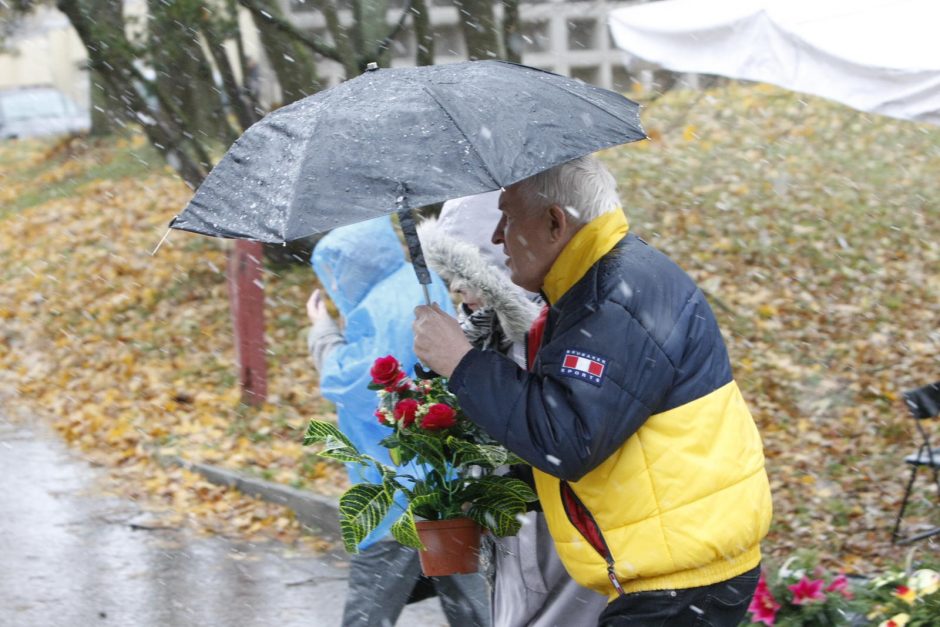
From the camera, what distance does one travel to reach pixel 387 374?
11.0 feet

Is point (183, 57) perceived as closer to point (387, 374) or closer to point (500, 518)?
point (387, 374)

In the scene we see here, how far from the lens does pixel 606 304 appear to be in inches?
106

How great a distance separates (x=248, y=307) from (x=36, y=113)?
20601 mm

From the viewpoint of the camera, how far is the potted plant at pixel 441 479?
3.16 m

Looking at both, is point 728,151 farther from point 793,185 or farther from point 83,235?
point 83,235

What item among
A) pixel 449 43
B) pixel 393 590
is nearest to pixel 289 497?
pixel 393 590

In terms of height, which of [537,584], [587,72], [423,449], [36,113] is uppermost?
[423,449]

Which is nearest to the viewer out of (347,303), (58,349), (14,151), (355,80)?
(355,80)

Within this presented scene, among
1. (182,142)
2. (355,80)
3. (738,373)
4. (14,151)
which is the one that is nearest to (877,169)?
(738,373)

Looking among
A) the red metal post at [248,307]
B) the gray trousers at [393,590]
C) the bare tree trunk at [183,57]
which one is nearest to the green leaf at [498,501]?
the gray trousers at [393,590]

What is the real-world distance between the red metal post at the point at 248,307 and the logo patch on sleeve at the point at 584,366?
661 centimetres

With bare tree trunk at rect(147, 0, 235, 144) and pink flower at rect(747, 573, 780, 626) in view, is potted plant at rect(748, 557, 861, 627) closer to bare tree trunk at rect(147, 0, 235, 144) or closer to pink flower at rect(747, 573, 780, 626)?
pink flower at rect(747, 573, 780, 626)

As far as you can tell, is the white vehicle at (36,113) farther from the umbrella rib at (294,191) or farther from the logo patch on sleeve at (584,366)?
the logo patch on sleeve at (584,366)

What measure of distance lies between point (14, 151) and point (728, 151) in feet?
54.1
